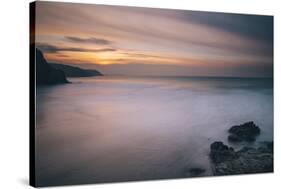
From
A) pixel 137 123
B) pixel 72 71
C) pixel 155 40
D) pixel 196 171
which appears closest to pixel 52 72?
pixel 72 71

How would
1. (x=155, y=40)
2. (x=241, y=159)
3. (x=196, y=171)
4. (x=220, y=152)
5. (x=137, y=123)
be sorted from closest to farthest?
(x=137, y=123), (x=155, y=40), (x=196, y=171), (x=220, y=152), (x=241, y=159)

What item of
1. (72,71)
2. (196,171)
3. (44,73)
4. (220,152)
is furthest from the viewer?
(220,152)

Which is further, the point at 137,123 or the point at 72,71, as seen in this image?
the point at 137,123

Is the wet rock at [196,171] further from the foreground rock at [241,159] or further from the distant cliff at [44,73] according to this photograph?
the distant cliff at [44,73]

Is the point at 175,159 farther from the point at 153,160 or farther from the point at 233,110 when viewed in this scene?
the point at 233,110

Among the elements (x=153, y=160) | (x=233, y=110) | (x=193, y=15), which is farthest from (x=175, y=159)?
(x=193, y=15)

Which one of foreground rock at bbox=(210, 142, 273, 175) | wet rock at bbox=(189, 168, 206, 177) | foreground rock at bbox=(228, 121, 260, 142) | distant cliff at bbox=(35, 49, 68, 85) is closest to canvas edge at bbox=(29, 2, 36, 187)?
distant cliff at bbox=(35, 49, 68, 85)

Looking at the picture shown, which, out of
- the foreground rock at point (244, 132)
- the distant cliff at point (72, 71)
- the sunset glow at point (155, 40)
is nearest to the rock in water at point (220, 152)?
the foreground rock at point (244, 132)

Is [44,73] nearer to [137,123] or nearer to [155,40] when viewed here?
[137,123]
